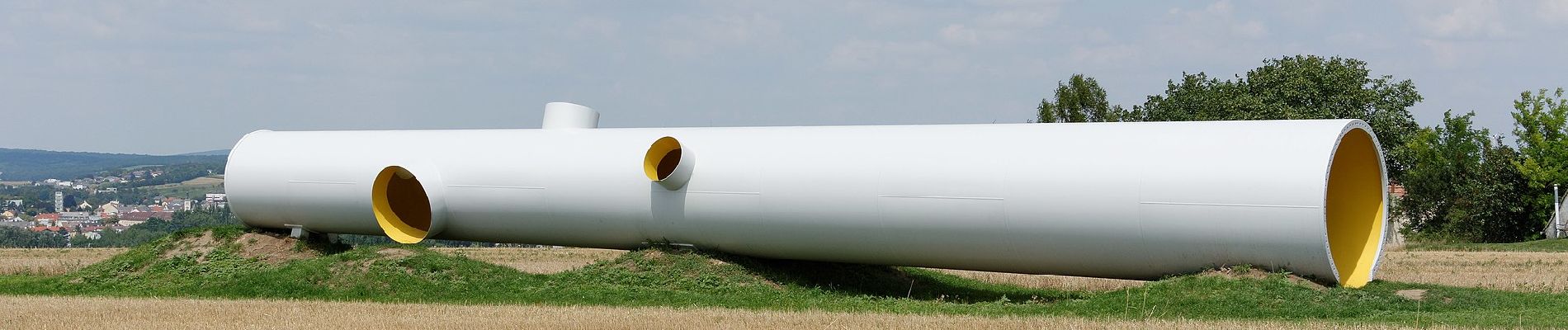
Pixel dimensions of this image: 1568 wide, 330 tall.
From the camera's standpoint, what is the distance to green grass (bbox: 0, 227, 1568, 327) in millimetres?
16141

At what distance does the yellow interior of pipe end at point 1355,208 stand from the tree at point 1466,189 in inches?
1633

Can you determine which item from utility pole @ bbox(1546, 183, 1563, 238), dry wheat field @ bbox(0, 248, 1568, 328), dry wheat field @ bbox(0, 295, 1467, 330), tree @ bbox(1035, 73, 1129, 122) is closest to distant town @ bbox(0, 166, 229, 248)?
tree @ bbox(1035, 73, 1129, 122)

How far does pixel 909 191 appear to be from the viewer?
61.0ft

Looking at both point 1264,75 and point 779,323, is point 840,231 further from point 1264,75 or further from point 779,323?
point 1264,75

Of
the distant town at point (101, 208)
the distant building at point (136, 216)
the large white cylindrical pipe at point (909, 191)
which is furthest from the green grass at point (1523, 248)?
the distant building at point (136, 216)

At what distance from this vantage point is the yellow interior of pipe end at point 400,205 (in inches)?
904

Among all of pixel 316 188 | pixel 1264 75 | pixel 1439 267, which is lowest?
pixel 1439 267

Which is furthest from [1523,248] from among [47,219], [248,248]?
[47,219]

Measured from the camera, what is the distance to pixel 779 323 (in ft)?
50.6

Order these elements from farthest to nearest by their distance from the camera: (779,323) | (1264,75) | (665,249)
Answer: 1. (1264,75)
2. (665,249)
3. (779,323)

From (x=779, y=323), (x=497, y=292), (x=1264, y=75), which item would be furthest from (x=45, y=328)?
(x=1264, y=75)

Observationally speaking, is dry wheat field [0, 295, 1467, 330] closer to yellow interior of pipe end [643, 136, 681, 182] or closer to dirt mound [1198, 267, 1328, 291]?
dirt mound [1198, 267, 1328, 291]

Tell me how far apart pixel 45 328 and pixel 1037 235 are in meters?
11.4

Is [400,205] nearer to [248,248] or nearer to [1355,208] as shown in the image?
[248,248]
